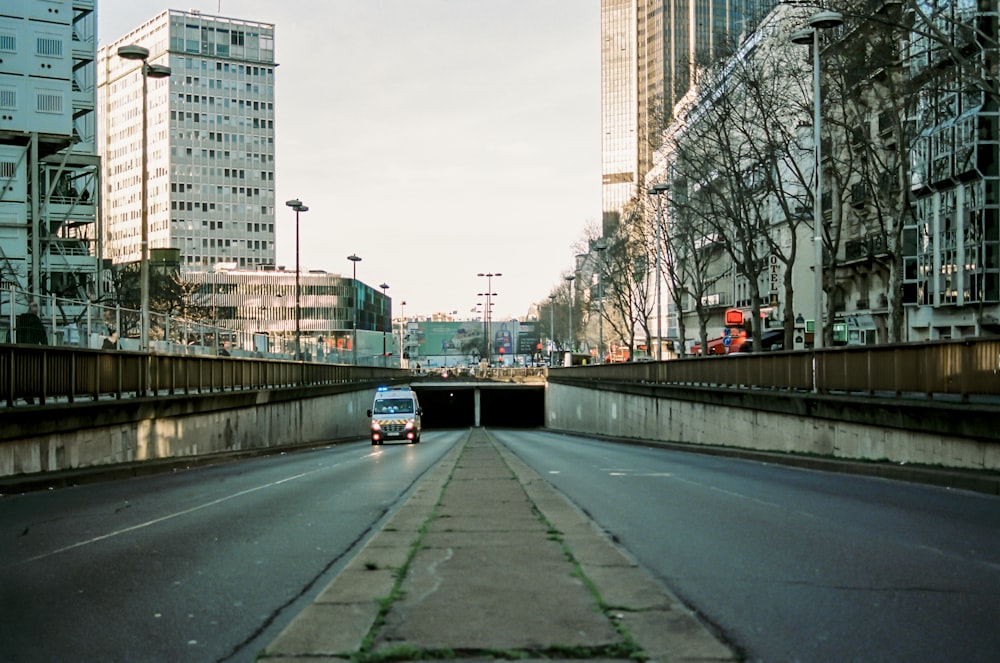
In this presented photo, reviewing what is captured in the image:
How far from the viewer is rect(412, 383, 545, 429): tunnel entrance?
122m

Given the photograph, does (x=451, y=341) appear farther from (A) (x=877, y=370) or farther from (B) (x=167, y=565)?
Answer: (B) (x=167, y=565)

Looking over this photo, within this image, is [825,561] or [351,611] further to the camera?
[825,561]

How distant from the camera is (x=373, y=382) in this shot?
77.5m

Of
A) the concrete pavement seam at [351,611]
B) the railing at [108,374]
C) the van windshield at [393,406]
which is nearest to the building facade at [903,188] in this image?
the van windshield at [393,406]

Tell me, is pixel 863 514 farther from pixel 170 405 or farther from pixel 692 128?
pixel 692 128

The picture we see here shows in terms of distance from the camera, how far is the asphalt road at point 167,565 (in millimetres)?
6281

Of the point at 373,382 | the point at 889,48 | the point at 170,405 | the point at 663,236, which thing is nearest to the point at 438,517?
the point at 170,405

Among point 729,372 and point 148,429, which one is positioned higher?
point 729,372

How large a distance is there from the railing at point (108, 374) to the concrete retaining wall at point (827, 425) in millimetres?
16637

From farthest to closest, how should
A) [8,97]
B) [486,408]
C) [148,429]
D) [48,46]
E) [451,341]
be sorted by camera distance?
1. [451,341]
2. [486,408]
3. [48,46]
4. [8,97]
5. [148,429]

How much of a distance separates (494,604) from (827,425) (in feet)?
64.5

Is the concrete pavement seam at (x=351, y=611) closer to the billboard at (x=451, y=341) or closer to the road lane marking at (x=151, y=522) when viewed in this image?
the road lane marking at (x=151, y=522)

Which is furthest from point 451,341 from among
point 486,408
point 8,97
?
point 8,97

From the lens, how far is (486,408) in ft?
417
